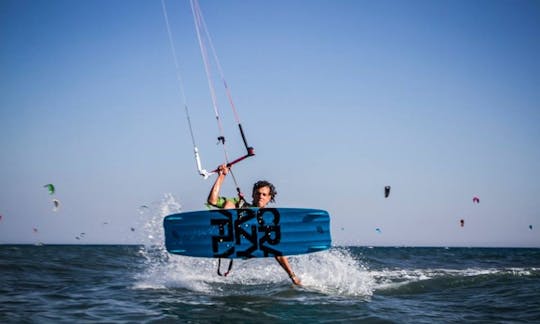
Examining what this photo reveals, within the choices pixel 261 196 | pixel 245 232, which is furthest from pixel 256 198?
pixel 245 232

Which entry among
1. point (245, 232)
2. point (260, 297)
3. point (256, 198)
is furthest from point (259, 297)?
point (256, 198)

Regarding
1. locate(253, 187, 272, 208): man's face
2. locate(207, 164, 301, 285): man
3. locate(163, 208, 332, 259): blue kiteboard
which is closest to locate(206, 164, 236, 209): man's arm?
locate(207, 164, 301, 285): man

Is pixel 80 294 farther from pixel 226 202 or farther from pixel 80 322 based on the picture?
pixel 226 202

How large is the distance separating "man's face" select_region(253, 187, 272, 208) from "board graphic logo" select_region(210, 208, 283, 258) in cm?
51

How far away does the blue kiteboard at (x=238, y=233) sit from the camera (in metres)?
6.54

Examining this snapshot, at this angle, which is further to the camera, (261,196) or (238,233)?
(261,196)

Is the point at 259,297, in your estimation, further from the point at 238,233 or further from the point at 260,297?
the point at 238,233

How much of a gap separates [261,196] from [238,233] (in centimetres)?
90

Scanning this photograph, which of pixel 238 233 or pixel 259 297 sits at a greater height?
pixel 238 233

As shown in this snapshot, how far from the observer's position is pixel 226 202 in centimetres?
686

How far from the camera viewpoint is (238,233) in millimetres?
6582

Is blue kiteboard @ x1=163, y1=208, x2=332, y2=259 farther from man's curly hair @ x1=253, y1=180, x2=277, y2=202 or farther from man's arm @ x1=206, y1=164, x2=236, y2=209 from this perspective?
man's curly hair @ x1=253, y1=180, x2=277, y2=202

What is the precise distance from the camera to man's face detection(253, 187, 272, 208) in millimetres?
7125

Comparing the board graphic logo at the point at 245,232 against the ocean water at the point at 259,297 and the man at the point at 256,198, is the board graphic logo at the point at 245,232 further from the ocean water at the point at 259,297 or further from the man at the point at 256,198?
the ocean water at the point at 259,297
